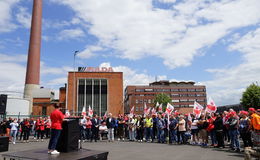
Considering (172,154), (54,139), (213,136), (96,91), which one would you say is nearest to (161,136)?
(213,136)

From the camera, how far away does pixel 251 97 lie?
43.0 m

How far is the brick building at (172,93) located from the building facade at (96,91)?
53576mm

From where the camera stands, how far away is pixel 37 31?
→ 47906 millimetres

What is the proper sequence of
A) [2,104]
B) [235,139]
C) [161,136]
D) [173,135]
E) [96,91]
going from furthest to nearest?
1. [96,91]
2. [161,136]
3. [173,135]
4. [2,104]
5. [235,139]

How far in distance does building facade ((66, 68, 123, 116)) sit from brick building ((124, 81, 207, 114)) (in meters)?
53.6

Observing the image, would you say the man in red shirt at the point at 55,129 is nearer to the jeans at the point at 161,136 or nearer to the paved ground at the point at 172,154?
the paved ground at the point at 172,154

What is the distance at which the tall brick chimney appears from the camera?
47.3 metres

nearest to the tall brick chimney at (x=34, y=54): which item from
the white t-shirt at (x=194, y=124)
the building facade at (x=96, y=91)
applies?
the building facade at (x=96, y=91)

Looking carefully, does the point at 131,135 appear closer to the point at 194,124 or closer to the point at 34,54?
the point at 194,124

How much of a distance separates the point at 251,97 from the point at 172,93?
224 ft

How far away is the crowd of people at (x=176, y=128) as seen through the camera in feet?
39.4

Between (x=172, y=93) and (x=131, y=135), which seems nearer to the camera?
(x=131, y=135)

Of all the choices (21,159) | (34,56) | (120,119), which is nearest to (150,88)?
(34,56)

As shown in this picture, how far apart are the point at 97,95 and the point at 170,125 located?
37.8 metres
